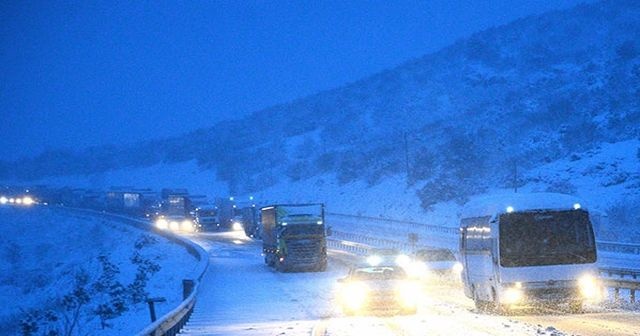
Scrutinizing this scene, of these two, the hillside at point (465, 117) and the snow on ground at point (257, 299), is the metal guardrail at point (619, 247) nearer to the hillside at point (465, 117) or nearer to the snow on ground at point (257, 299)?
the snow on ground at point (257, 299)

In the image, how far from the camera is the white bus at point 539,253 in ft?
62.1

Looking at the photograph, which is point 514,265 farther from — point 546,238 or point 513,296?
point 546,238

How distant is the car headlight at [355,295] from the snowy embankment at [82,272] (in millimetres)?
9756

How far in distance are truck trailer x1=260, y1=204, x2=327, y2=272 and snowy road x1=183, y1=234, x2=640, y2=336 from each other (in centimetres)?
505

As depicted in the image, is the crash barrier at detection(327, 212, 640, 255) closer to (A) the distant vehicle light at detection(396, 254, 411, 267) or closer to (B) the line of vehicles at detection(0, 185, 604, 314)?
(A) the distant vehicle light at detection(396, 254, 411, 267)

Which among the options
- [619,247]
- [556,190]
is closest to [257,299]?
[619,247]

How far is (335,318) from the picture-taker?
20125 mm

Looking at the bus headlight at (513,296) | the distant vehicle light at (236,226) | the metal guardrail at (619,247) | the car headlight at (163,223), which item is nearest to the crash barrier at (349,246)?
the metal guardrail at (619,247)

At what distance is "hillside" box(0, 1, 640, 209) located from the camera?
74125mm

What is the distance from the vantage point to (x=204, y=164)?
167125mm

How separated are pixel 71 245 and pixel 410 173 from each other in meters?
37.0

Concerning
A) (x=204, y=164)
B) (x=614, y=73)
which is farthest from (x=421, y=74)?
(x=614, y=73)

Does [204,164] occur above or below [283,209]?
above

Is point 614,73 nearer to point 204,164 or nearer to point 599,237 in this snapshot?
point 599,237
